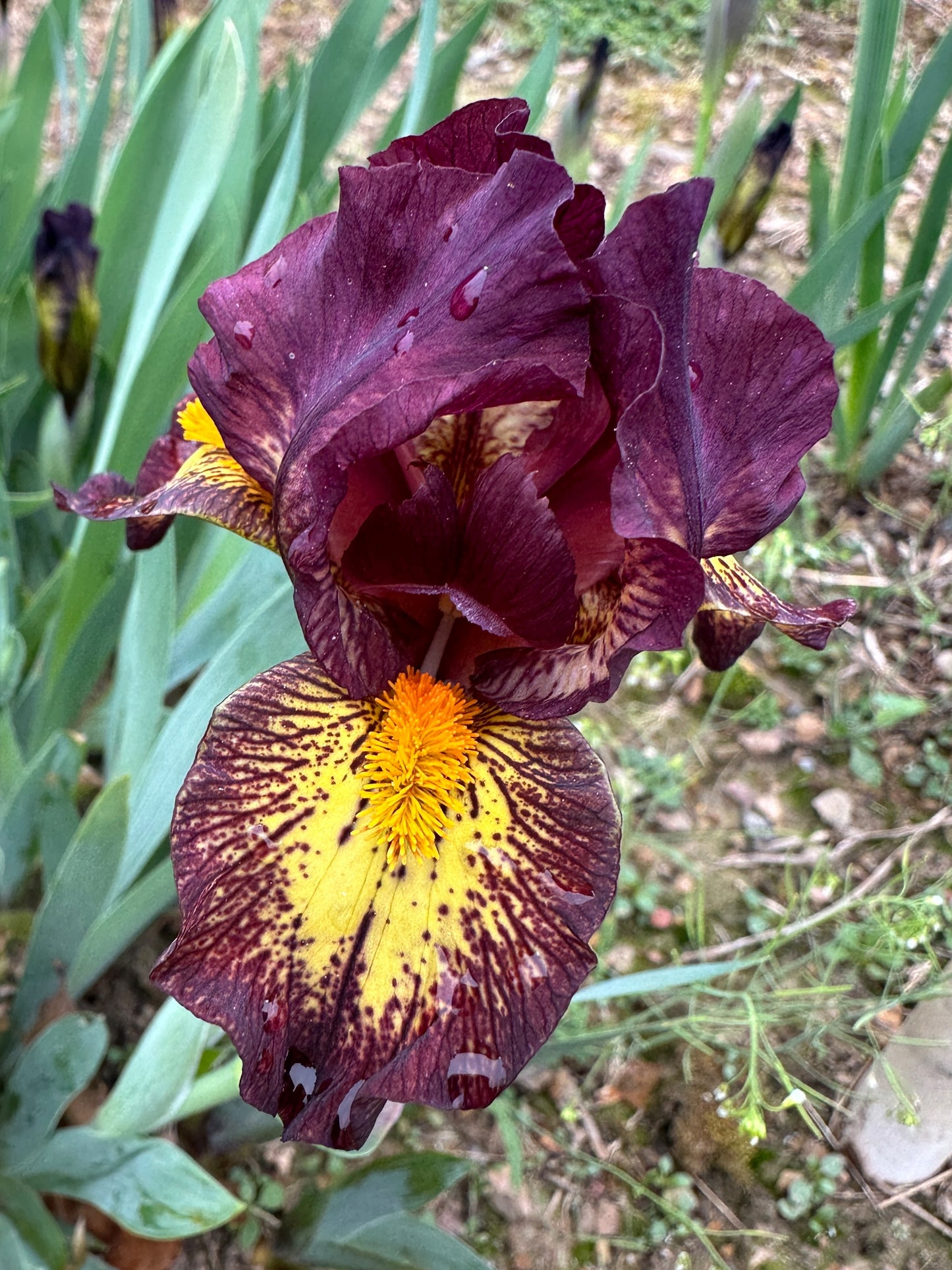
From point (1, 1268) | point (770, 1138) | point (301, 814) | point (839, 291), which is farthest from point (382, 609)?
point (770, 1138)

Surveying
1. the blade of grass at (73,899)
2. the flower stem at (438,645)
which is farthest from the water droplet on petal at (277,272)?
the blade of grass at (73,899)

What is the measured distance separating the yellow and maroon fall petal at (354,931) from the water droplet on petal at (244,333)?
25 cm

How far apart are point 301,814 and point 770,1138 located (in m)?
1.13

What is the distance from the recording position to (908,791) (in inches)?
73.8

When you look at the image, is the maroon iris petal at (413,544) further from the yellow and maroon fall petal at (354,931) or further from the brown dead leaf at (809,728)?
the brown dead leaf at (809,728)

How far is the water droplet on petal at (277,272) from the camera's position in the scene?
72cm

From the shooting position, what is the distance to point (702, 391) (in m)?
0.70

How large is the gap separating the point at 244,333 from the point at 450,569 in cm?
23

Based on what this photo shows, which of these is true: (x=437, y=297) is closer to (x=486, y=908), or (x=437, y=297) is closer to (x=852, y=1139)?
(x=486, y=908)

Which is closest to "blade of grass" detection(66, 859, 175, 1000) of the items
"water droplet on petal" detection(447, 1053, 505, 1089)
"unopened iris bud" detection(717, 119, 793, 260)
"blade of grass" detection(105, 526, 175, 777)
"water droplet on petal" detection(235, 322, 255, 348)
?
"blade of grass" detection(105, 526, 175, 777)

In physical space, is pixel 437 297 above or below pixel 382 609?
above

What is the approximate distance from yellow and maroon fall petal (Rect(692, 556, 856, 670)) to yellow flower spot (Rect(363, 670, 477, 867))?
0.22 meters

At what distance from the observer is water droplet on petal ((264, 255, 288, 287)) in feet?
2.36

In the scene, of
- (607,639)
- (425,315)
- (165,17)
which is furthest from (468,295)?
(165,17)
